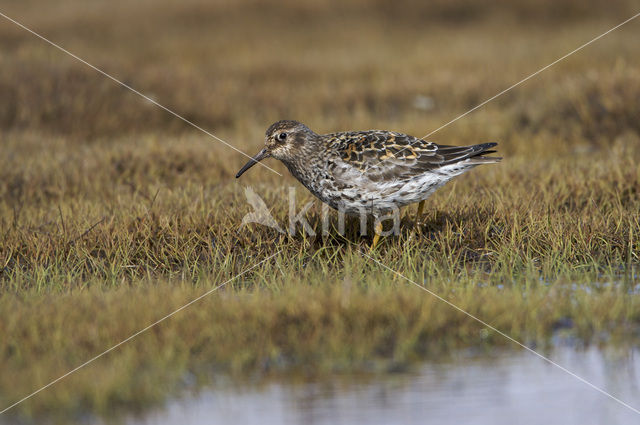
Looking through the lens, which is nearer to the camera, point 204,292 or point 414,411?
point 414,411

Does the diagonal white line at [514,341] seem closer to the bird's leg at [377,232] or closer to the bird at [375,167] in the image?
the bird's leg at [377,232]

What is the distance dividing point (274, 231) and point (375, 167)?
1.28 m

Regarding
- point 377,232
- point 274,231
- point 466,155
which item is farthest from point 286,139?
point 466,155

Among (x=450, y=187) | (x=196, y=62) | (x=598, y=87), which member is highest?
(x=196, y=62)

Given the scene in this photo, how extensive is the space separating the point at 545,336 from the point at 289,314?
1.82 meters

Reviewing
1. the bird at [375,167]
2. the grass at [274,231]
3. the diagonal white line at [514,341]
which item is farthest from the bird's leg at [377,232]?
the diagonal white line at [514,341]

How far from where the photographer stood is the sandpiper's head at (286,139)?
26.6 ft

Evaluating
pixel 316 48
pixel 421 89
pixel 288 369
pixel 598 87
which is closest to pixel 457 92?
pixel 421 89

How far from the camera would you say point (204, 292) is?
6.45m

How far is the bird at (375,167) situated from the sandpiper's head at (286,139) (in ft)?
0.04

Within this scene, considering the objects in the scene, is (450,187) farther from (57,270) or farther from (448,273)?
(57,270)

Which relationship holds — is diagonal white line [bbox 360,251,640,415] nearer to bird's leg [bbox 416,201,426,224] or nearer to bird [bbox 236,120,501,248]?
bird [bbox 236,120,501,248]

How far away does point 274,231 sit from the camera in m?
8.11

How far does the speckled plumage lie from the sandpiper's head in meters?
0.01
